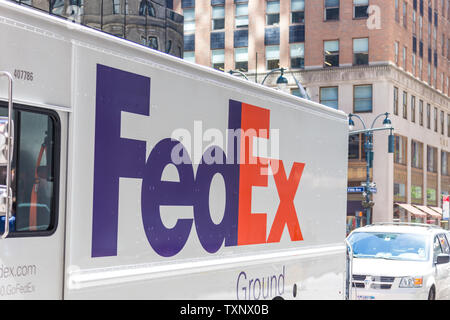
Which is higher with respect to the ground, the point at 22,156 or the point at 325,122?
the point at 325,122

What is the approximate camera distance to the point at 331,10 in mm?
54375

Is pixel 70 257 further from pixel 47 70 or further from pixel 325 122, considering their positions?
pixel 325 122

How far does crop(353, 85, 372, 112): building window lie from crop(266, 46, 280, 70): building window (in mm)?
6241

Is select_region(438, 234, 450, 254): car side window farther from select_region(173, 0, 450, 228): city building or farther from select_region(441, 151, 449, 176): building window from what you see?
select_region(441, 151, 449, 176): building window

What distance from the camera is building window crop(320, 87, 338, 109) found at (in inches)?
2119

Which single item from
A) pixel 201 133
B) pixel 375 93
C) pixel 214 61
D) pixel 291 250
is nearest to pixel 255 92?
pixel 201 133

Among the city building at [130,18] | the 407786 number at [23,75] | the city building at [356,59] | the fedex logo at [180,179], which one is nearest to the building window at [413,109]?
the city building at [356,59]

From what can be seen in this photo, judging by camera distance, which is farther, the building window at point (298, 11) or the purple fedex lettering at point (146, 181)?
the building window at point (298, 11)

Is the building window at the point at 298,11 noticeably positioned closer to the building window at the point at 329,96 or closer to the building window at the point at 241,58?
the building window at the point at 241,58

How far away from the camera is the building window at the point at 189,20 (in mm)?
59125

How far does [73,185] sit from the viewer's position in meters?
5.04

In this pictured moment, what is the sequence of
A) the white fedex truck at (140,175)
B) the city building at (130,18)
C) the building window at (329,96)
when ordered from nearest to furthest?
the white fedex truck at (140,175) → the city building at (130,18) → the building window at (329,96)

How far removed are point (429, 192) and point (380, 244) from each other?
51208 mm

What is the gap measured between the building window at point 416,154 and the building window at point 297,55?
1104 cm
